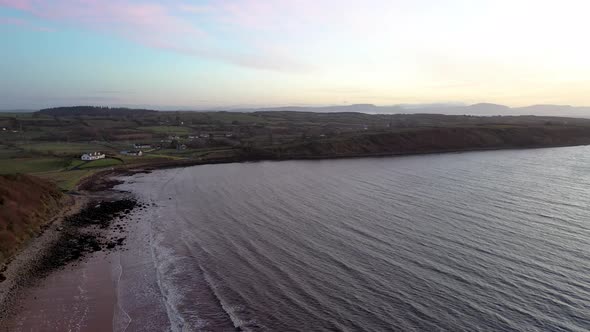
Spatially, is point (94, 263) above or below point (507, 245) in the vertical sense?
below

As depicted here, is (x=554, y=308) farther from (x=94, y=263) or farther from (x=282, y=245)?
(x=94, y=263)

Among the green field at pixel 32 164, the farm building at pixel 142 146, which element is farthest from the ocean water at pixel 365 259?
the farm building at pixel 142 146

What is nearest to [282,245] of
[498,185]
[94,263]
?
[94,263]

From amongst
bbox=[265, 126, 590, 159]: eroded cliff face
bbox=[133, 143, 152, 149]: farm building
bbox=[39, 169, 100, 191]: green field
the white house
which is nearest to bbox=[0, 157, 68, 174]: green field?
the white house

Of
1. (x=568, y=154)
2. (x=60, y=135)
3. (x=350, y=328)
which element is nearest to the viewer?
(x=350, y=328)

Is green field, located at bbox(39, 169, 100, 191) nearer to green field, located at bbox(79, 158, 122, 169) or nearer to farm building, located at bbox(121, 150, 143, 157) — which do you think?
green field, located at bbox(79, 158, 122, 169)

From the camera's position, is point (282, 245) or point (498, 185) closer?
point (282, 245)

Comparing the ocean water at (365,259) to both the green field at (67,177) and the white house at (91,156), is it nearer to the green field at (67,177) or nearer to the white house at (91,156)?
the green field at (67,177)
